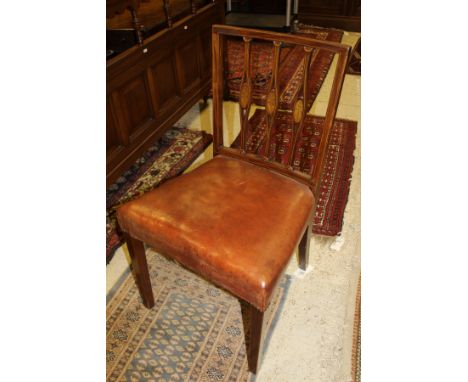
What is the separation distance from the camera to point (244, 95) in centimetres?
127

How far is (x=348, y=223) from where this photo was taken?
1.84 metres

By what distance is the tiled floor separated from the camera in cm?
126

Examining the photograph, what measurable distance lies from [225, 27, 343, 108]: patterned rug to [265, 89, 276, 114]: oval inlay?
1.61 m

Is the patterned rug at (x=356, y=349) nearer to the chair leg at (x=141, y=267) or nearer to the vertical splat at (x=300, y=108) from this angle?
the vertical splat at (x=300, y=108)

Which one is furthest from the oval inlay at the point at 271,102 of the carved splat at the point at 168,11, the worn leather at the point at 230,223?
the carved splat at the point at 168,11

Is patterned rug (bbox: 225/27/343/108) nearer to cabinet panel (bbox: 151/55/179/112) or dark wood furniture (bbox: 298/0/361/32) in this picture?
dark wood furniture (bbox: 298/0/361/32)

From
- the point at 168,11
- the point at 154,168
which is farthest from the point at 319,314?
the point at 168,11

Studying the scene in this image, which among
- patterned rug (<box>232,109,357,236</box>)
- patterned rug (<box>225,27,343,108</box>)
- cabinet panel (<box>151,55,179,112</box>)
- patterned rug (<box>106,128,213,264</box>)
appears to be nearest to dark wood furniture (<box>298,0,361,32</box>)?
patterned rug (<box>225,27,343,108</box>)

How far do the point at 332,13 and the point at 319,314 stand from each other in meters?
4.55
